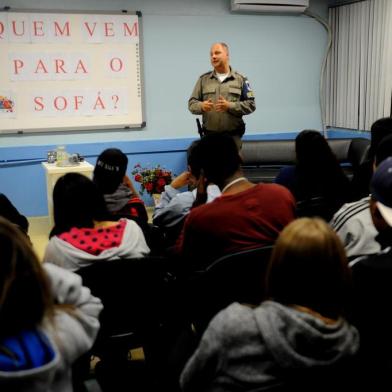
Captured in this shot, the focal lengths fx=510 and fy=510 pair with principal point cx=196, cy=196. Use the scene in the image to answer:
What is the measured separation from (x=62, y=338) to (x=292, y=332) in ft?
1.73

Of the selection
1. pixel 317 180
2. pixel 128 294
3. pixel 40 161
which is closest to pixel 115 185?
pixel 128 294

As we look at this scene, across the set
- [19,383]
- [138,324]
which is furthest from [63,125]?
[19,383]

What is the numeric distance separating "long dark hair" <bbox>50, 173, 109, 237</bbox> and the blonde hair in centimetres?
89

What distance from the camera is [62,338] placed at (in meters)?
1.18

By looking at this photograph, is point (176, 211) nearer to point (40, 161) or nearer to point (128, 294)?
point (128, 294)

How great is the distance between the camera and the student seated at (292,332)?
3.67 ft

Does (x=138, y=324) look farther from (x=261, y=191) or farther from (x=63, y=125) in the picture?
(x=63, y=125)

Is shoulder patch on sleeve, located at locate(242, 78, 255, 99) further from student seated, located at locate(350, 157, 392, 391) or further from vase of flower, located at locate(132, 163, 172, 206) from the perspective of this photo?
student seated, located at locate(350, 157, 392, 391)

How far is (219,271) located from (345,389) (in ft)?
2.27

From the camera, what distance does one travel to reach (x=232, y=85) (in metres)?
4.77

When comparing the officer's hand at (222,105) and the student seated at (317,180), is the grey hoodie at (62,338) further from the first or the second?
the officer's hand at (222,105)

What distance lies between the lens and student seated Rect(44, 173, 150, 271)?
5.94ft

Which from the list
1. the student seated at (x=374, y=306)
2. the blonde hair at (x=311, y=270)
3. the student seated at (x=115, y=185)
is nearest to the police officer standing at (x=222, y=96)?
the student seated at (x=115, y=185)

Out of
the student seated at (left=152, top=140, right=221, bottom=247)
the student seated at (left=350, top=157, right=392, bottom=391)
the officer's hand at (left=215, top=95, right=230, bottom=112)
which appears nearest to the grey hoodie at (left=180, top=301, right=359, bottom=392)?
the student seated at (left=350, top=157, right=392, bottom=391)
